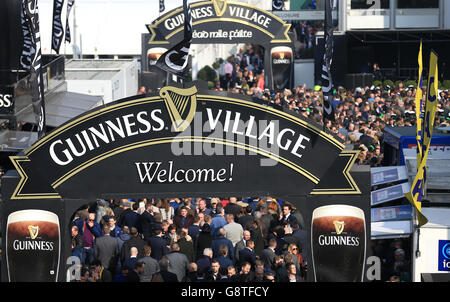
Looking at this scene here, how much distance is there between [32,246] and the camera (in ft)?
38.8

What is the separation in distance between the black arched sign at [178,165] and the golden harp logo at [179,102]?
0.01 metres

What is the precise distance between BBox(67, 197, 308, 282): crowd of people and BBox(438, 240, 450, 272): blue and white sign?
5.89 ft

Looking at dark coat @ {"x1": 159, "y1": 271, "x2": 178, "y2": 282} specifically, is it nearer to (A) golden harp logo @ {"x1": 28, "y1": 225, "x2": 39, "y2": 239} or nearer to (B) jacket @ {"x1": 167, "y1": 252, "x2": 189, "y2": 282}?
(B) jacket @ {"x1": 167, "y1": 252, "x2": 189, "y2": 282}

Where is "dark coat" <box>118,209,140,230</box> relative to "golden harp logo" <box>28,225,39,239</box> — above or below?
below

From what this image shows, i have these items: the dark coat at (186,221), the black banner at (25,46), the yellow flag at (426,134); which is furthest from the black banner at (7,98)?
the yellow flag at (426,134)

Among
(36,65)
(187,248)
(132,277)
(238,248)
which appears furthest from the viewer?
(36,65)

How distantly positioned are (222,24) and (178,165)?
20.7m

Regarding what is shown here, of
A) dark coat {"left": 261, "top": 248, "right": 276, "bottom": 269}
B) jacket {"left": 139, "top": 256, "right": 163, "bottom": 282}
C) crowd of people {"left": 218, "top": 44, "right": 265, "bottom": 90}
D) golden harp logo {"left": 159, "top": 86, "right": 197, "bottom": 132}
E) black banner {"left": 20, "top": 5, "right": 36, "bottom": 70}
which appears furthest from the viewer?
crowd of people {"left": 218, "top": 44, "right": 265, "bottom": 90}

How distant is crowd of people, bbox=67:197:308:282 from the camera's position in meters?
12.8

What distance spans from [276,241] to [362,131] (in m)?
9.94

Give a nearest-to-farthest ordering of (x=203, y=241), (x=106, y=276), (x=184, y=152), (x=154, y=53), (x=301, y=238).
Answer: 1. (x=184, y=152)
2. (x=106, y=276)
3. (x=301, y=238)
4. (x=203, y=241)
5. (x=154, y=53)

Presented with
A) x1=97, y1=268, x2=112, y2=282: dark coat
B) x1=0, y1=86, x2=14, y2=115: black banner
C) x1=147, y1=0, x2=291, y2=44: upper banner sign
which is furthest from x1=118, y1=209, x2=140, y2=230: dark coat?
x1=147, y1=0, x2=291, y2=44: upper banner sign

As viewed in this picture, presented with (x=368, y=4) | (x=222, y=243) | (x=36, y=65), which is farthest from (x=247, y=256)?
(x=368, y=4)

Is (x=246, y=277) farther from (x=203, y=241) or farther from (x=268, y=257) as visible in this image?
(x=203, y=241)
